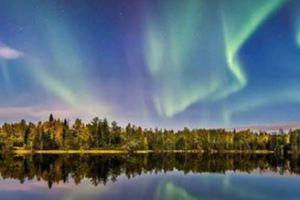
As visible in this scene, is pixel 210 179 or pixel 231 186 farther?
pixel 210 179

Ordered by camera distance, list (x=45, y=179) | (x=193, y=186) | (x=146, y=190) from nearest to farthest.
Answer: (x=146, y=190)
(x=193, y=186)
(x=45, y=179)

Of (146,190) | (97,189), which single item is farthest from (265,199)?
(97,189)

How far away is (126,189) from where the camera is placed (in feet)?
176

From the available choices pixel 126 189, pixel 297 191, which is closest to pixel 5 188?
pixel 126 189

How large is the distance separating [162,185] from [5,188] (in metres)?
17.7

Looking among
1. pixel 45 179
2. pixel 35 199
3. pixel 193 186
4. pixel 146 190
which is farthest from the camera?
pixel 45 179

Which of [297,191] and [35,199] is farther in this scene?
[297,191]

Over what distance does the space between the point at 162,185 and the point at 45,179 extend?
16897 mm

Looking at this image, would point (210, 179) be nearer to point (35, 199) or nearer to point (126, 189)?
point (126, 189)

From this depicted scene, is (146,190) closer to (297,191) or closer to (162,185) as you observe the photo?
(162,185)

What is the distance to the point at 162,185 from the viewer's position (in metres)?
58.2

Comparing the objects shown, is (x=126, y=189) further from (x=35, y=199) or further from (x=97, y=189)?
(x=35, y=199)

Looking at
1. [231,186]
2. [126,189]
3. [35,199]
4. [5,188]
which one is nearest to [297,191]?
[231,186]

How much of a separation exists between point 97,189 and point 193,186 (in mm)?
11759
